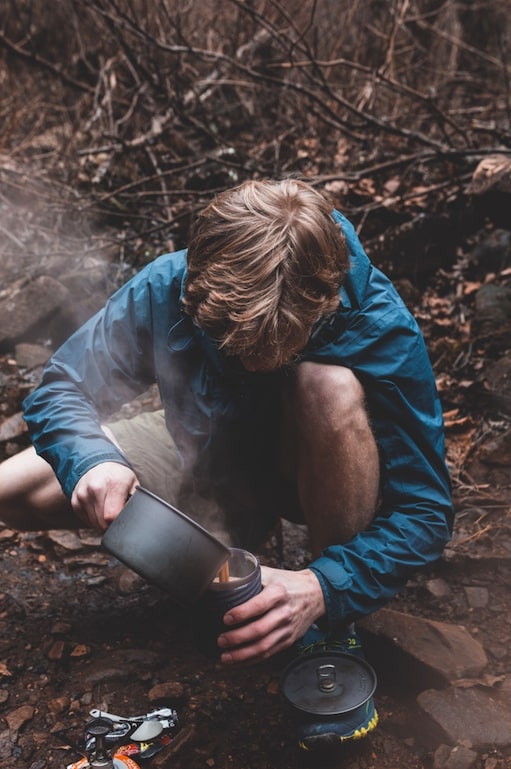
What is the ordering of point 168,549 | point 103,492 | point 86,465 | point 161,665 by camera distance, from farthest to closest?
point 161,665
point 86,465
point 103,492
point 168,549

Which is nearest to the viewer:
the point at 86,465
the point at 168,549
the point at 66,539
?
the point at 168,549

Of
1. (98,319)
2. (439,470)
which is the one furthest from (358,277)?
(98,319)

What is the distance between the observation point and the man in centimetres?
152

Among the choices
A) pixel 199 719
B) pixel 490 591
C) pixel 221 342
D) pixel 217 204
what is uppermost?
pixel 217 204

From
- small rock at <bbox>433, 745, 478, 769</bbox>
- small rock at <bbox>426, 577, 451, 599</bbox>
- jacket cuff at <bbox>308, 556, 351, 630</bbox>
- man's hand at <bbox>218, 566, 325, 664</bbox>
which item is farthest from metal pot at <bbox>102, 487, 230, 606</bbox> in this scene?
small rock at <bbox>426, 577, 451, 599</bbox>

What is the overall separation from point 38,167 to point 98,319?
304cm

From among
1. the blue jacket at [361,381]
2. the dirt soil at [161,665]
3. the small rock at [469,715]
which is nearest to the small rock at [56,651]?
the dirt soil at [161,665]

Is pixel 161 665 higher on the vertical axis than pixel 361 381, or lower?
lower

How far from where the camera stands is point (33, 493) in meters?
2.05

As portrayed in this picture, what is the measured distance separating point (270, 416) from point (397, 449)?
38 centimetres

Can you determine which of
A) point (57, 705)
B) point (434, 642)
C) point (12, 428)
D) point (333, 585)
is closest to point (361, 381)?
point (333, 585)

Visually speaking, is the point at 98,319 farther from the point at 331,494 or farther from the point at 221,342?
the point at 331,494

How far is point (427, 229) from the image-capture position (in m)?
3.55

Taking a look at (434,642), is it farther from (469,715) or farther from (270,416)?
(270,416)
